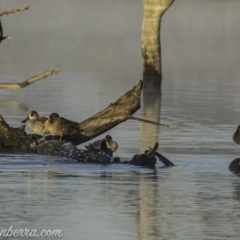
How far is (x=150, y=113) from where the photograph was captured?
90.5 feet

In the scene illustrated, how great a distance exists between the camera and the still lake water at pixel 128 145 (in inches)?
550

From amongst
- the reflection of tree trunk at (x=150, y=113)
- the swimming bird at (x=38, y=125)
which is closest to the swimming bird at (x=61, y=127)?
the swimming bird at (x=38, y=125)

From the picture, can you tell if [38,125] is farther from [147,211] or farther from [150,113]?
[150,113]

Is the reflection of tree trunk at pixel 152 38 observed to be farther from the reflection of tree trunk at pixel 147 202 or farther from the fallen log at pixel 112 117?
the fallen log at pixel 112 117

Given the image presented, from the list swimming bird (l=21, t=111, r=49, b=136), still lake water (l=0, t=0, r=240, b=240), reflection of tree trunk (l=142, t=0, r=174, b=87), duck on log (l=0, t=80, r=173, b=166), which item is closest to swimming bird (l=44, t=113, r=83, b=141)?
duck on log (l=0, t=80, r=173, b=166)

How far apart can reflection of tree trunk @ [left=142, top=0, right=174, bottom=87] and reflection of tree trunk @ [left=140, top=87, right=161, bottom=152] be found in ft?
1.46

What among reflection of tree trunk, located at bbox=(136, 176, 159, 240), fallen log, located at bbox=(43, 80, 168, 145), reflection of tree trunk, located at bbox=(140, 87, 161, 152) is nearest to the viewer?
reflection of tree trunk, located at bbox=(136, 176, 159, 240)

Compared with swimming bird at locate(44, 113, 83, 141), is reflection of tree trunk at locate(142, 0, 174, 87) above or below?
below

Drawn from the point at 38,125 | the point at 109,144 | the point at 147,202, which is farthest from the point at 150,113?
the point at 147,202

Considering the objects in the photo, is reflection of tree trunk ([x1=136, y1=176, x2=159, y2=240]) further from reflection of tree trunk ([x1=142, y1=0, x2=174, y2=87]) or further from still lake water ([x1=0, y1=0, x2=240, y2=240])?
reflection of tree trunk ([x1=142, y1=0, x2=174, y2=87])

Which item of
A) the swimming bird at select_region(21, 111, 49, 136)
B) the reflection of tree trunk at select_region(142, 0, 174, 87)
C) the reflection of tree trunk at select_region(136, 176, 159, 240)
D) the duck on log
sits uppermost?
the reflection of tree trunk at select_region(136, 176, 159, 240)

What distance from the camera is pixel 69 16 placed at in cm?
7500

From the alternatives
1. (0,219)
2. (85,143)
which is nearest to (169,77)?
(85,143)

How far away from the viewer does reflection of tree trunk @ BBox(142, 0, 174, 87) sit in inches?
1315
